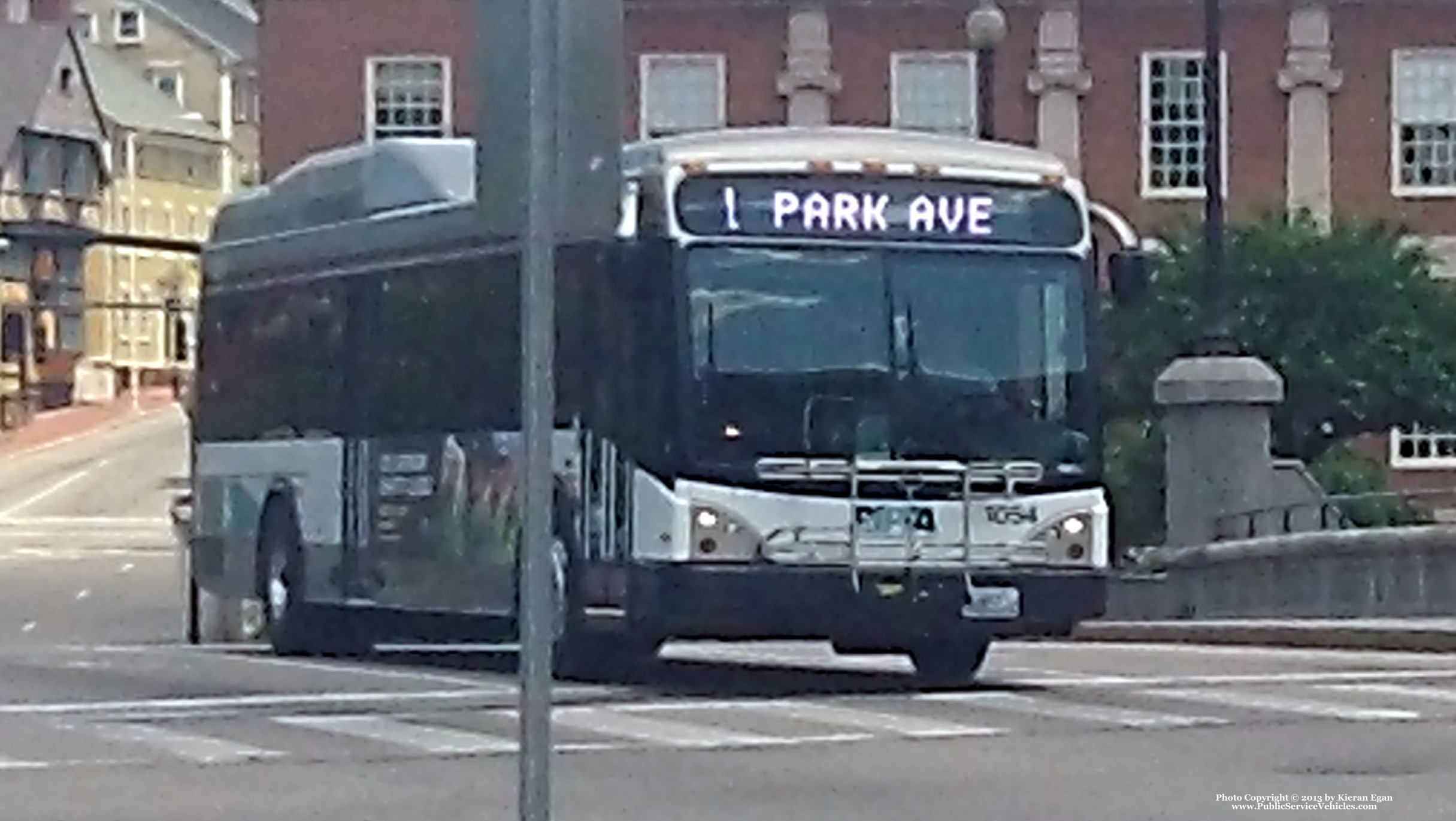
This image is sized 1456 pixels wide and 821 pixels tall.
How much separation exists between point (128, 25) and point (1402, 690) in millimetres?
123717

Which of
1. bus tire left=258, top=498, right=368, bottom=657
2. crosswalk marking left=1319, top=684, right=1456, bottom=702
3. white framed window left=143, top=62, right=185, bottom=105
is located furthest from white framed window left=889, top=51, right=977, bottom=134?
white framed window left=143, top=62, right=185, bottom=105

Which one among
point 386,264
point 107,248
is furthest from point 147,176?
point 386,264

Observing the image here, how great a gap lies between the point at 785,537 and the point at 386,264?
4774mm

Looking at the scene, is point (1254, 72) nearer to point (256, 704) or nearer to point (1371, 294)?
point (1371, 294)

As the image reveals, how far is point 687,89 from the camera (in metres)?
55.0

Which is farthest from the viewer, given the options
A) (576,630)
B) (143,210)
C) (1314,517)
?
(143,210)

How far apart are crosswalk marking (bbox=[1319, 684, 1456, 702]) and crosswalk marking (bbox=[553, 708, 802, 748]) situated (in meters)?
4.11

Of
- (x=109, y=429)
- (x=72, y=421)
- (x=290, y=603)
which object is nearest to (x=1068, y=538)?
(x=290, y=603)

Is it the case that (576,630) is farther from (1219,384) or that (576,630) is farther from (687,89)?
(687,89)

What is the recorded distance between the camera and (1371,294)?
43.9m

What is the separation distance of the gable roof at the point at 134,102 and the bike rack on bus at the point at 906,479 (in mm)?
104709

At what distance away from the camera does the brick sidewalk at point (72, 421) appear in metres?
102

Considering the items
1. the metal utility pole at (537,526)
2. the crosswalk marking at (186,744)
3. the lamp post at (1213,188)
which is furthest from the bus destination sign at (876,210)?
the metal utility pole at (537,526)

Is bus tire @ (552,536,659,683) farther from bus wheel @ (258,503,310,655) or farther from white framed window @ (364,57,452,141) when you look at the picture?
white framed window @ (364,57,452,141)
